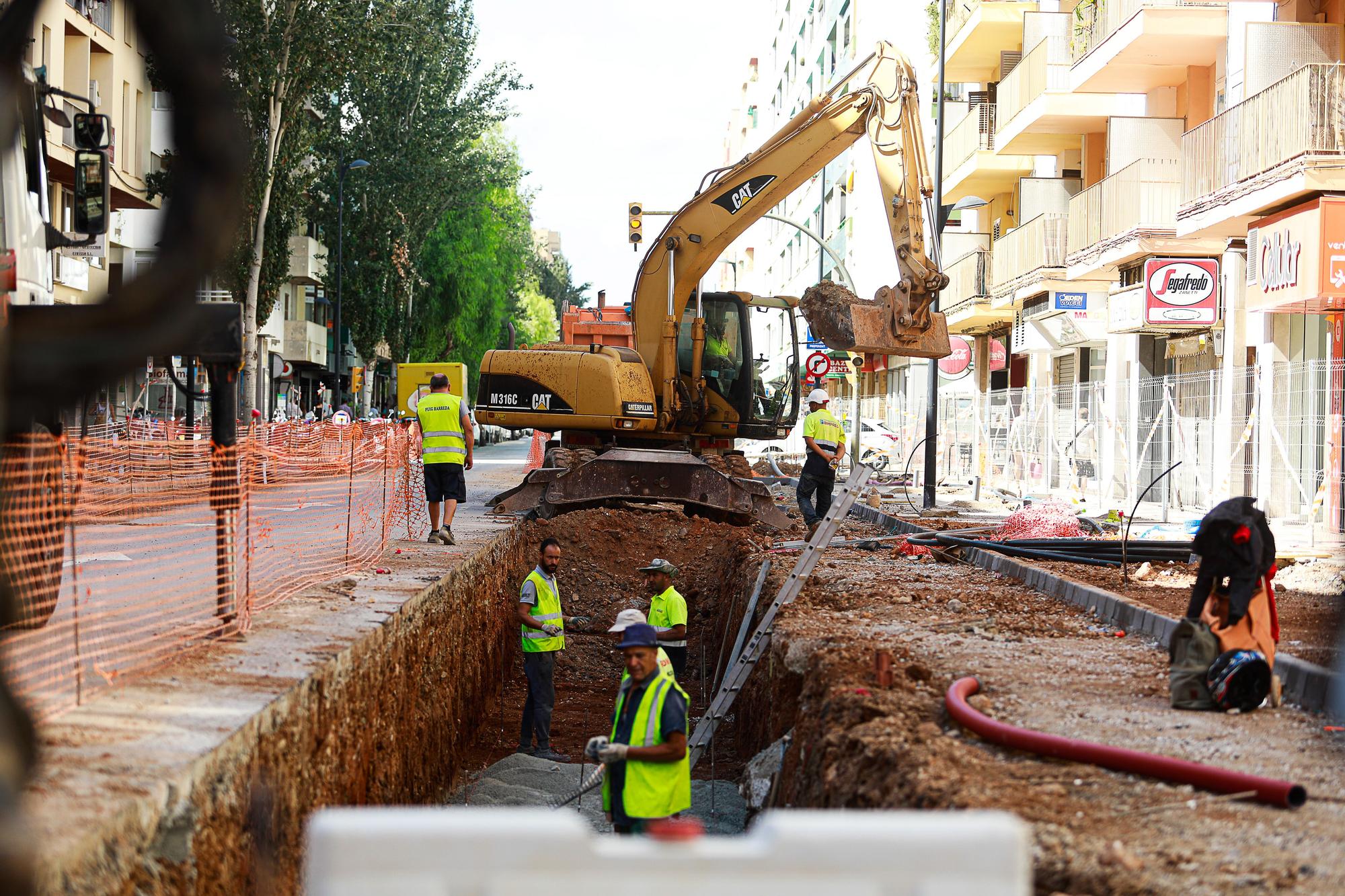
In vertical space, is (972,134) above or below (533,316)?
above

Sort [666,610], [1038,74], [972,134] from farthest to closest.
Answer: [972,134] < [1038,74] < [666,610]

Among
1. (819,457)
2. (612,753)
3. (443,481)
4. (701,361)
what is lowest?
(612,753)

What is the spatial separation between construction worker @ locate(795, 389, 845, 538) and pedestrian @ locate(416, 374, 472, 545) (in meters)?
4.22

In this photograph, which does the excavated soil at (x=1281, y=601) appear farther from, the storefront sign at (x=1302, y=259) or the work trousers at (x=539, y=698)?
the storefront sign at (x=1302, y=259)

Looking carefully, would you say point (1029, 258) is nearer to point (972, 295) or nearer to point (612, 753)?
point (972, 295)

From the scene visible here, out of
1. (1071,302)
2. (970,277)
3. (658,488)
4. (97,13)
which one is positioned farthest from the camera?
(970,277)

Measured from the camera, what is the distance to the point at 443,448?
558 inches

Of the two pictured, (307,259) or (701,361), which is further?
(307,259)

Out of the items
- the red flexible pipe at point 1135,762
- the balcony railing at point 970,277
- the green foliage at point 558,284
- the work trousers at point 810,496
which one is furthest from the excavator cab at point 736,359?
the green foliage at point 558,284

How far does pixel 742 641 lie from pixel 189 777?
728 cm

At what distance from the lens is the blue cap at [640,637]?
698cm

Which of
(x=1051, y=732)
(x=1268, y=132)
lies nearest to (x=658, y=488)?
(x=1268, y=132)

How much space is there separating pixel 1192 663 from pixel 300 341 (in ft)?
181

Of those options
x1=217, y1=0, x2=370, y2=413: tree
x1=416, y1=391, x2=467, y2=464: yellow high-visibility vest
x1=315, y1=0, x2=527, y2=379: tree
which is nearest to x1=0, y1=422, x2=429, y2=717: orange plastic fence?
x1=416, y1=391, x2=467, y2=464: yellow high-visibility vest
